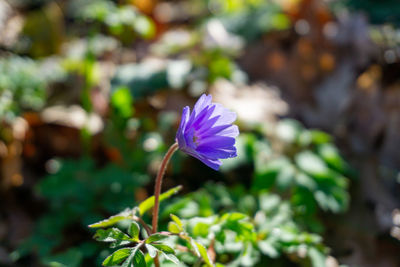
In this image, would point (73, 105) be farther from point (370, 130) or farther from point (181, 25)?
point (370, 130)

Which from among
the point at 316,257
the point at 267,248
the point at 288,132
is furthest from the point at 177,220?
the point at 288,132

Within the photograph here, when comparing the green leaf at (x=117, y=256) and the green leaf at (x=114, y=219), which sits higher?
the green leaf at (x=114, y=219)

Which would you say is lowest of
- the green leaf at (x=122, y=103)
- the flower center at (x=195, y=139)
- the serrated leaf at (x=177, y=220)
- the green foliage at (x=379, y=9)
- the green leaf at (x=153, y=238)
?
the green leaf at (x=153, y=238)

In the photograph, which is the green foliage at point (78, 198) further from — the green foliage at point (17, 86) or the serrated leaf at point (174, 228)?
the serrated leaf at point (174, 228)

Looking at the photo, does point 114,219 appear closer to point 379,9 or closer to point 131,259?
point 131,259

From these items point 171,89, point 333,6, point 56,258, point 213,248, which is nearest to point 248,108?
point 171,89

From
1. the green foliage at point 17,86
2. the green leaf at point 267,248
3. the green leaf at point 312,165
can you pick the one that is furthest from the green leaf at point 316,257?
the green foliage at point 17,86
